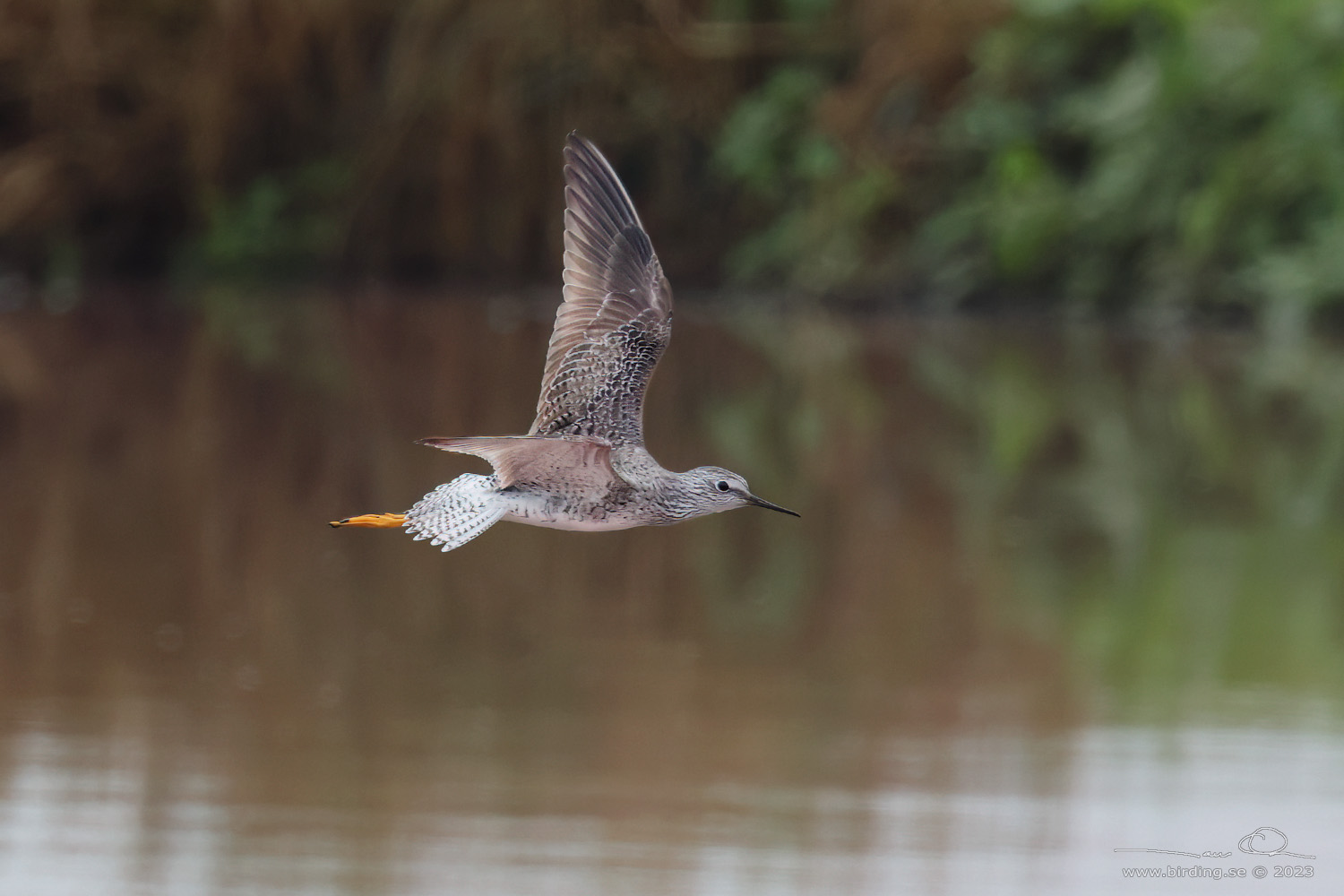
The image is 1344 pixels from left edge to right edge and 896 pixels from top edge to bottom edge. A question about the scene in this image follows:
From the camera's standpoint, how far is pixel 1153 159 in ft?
78.2

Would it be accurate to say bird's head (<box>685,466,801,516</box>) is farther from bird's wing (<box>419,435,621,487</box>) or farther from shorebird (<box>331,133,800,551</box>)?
bird's wing (<box>419,435,621,487</box>)

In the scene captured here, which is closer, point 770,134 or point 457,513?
point 457,513

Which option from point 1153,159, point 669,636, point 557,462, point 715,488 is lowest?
point 557,462

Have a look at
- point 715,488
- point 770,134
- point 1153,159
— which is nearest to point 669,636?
point 715,488

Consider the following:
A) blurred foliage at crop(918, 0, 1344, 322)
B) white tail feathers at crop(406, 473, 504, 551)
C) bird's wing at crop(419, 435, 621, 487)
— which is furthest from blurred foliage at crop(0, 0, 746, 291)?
bird's wing at crop(419, 435, 621, 487)

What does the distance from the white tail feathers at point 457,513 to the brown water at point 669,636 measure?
3721 mm

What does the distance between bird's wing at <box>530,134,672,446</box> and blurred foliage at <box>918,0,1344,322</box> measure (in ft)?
59.5

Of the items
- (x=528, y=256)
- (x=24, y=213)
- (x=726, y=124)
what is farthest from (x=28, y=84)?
(x=726, y=124)

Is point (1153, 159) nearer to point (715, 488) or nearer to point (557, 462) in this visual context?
point (715, 488)

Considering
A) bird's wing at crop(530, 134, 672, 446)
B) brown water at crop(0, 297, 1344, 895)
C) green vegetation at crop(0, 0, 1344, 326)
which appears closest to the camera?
bird's wing at crop(530, 134, 672, 446)

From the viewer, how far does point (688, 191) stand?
2597 cm

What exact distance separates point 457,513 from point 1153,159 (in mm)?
19898

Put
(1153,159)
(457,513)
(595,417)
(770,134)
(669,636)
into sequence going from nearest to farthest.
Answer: (457,513) < (595,417) < (669,636) < (1153,159) < (770,134)

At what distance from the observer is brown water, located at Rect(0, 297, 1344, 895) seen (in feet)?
31.4
